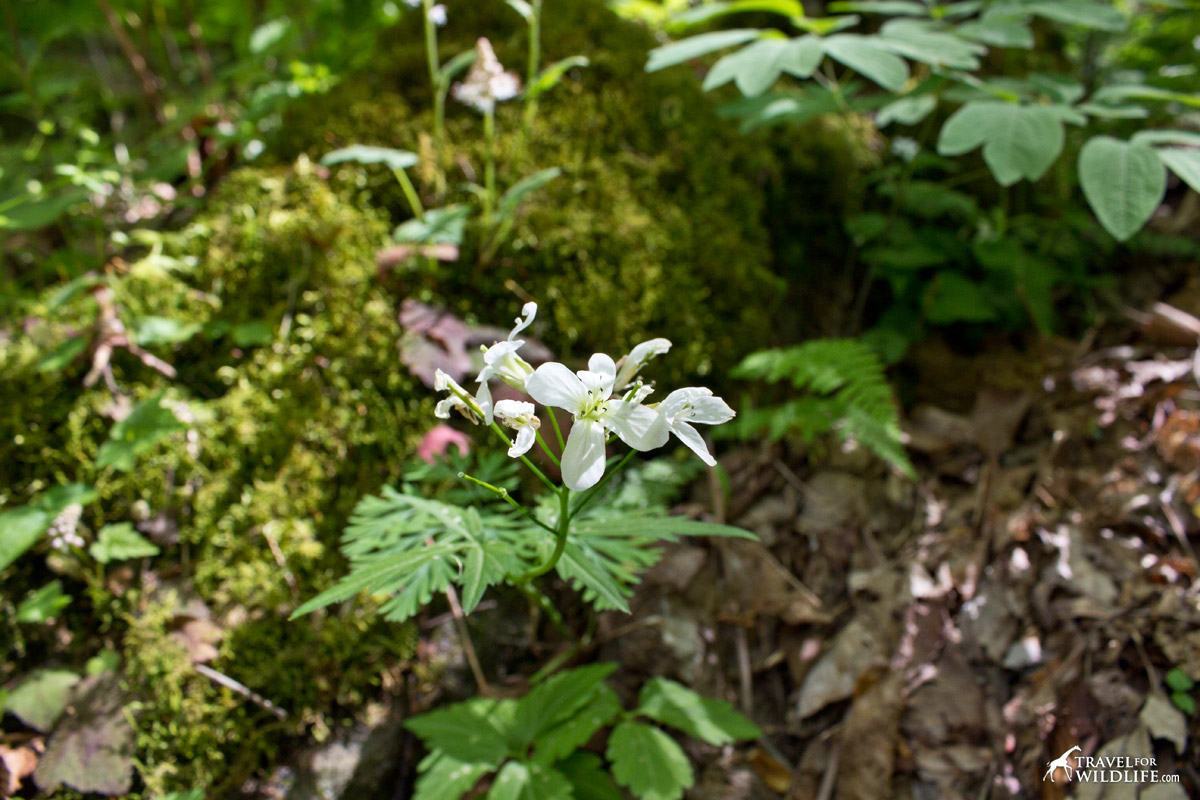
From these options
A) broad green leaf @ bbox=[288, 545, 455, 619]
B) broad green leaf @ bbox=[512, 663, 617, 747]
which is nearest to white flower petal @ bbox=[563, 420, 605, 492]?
broad green leaf @ bbox=[288, 545, 455, 619]

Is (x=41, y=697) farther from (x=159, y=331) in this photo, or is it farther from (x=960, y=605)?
(x=960, y=605)

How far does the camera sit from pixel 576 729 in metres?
1.75

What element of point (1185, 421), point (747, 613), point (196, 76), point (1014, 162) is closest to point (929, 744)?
point (747, 613)

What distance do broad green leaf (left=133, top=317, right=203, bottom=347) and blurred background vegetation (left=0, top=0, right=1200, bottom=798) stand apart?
1cm

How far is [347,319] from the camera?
2543mm

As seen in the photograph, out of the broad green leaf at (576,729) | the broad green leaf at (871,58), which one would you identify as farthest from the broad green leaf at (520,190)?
the broad green leaf at (576,729)

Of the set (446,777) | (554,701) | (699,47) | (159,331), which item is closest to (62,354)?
(159,331)

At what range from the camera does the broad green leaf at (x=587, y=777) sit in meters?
1.73

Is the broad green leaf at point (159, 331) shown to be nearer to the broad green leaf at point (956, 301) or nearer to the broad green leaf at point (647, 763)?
the broad green leaf at point (647, 763)

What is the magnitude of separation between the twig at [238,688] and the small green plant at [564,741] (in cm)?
49

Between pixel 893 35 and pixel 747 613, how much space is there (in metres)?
2.37

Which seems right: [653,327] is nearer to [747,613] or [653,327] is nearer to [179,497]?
[747,613]

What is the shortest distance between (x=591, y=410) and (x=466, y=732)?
1064 millimetres

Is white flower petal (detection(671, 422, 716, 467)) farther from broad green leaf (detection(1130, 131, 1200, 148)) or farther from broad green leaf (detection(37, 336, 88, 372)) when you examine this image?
broad green leaf (detection(37, 336, 88, 372))
